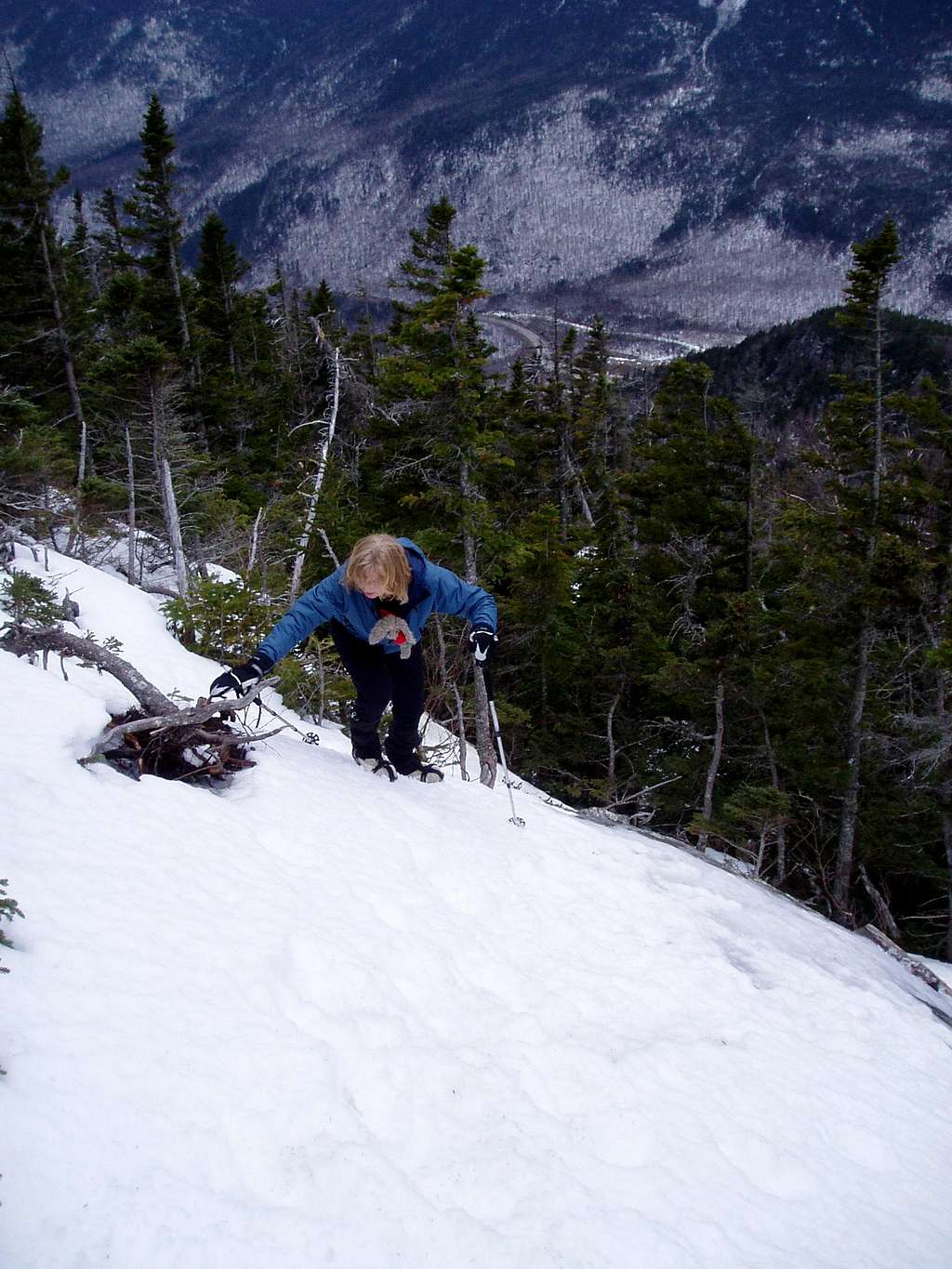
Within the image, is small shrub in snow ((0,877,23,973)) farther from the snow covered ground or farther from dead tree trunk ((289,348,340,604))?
dead tree trunk ((289,348,340,604))

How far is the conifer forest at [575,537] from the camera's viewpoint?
12633 mm

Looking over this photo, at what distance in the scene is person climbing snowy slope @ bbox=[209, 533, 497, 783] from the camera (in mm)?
4441

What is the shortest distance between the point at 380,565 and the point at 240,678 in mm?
1129

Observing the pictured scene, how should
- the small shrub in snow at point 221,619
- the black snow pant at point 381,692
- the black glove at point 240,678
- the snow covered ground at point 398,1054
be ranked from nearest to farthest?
the snow covered ground at point 398,1054 < the black glove at point 240,678 < the black snow pant at point 381,692 < the small shrub in snow at point 221,619

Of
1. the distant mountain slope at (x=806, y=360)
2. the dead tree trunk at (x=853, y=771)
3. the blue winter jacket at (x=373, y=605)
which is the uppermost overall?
the distant mountain slope at (x=806, y=360)

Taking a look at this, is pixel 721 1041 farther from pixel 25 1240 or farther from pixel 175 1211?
pixel 25 1240

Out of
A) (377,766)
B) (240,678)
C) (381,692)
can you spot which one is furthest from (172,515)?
(240,678)

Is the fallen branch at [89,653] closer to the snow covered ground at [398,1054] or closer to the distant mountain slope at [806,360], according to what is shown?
the snow covered ground at [398,1054]

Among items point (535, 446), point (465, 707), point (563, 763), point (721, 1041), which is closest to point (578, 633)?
point (563, 763)

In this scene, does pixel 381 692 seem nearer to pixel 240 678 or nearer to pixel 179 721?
pixel 240 678

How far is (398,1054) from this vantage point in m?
2.77

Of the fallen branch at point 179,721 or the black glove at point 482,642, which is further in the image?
the black glove at point 482,642

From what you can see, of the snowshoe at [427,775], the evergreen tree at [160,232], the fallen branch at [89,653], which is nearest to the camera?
the fallen branch at [89,653]

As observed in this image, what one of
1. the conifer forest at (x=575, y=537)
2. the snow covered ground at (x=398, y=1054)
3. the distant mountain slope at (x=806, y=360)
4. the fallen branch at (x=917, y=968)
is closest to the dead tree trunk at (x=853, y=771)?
the conifer forest at (x=575, y=537)
